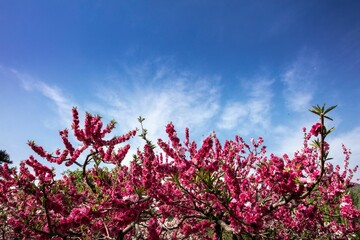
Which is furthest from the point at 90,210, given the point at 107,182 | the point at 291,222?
the point at 291,222

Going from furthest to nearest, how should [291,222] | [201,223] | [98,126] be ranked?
[291,222] → [201,223] → [98,126]

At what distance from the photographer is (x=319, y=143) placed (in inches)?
139

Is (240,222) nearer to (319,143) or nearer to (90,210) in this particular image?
(319,143)

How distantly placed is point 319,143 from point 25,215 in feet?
20.1

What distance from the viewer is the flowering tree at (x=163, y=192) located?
162 inches

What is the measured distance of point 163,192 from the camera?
215 inches

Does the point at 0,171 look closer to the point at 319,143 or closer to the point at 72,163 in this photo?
the point at 72,163

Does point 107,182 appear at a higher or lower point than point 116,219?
higher

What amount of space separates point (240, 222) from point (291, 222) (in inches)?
188

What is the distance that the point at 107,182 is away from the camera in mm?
5777

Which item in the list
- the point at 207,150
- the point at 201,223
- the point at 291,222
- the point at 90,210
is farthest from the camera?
the point at 291,222

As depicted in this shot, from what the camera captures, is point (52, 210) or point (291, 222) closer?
point (52, 210)

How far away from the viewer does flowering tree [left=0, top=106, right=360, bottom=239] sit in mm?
4121

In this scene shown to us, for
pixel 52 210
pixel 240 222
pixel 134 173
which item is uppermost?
pixel 134 173
